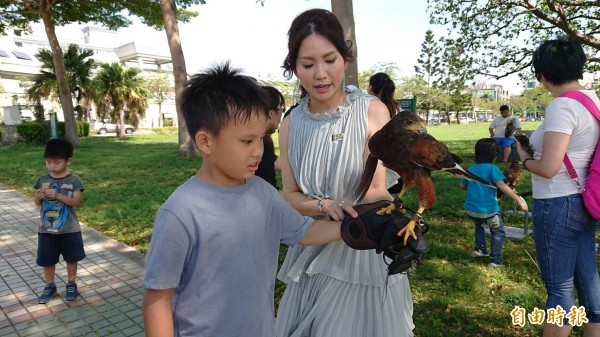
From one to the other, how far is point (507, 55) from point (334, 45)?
10071mm

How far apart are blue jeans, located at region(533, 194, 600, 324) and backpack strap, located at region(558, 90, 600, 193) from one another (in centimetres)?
11

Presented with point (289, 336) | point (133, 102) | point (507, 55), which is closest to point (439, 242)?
point (289, 336)

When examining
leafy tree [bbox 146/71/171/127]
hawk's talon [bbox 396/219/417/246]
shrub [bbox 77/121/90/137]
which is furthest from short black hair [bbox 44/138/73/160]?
leafy tree [bbox 146/71/171/127]

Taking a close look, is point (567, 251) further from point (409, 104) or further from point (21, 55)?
point (21, 55)

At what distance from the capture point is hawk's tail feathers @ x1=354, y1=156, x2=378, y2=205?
176cm

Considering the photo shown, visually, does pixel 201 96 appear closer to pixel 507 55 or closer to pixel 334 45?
pixel 334 45

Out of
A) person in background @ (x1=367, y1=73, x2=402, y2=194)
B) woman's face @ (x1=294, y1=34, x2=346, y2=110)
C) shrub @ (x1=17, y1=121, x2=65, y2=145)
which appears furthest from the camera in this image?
shrub @ (x1=17, y1=121, x2=65, y2=145)

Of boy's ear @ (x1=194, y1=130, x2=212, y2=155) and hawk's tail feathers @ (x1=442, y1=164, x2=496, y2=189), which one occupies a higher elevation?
boy's ear @ (x1=194, y1=130, x2=212, y2=155)

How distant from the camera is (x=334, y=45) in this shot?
5.81 ft

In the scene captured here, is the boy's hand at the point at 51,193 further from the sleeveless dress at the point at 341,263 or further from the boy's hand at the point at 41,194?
the sleeveless dress at the point at 341,263

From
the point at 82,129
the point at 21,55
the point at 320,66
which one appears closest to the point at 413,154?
the point at 320,66

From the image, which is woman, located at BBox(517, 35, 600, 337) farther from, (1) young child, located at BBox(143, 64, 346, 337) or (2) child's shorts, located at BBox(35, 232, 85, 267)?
(2) child's shorts, located at BBox(35, 232, 85, 267)

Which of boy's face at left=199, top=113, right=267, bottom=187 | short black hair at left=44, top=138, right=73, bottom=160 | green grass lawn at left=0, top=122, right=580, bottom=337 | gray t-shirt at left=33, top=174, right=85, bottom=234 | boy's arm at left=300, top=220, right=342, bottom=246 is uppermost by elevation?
boy's face at left=199, top=113, right=267, bottom=187

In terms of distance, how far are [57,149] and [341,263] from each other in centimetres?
321
